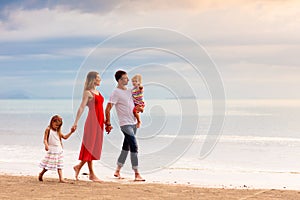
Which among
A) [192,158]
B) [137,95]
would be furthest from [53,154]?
[192,158]

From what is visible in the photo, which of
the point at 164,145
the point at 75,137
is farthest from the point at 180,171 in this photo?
the point at 75,137

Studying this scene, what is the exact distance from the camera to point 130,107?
929cm

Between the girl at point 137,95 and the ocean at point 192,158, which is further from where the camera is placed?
the ocean at point 192,158

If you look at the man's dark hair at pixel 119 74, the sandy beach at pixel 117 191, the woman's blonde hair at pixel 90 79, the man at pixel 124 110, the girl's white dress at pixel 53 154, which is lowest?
the sandy beach at pixel 117 191

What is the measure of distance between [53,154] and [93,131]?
791 millimetres

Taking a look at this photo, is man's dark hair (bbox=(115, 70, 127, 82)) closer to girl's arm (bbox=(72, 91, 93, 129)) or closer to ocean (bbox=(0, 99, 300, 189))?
girl's arm (bbox=(72, 91, 93, 129))

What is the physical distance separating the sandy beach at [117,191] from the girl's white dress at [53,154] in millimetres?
290

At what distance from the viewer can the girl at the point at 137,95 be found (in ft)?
30.5

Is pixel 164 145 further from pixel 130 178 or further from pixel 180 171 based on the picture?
pixel 130 178

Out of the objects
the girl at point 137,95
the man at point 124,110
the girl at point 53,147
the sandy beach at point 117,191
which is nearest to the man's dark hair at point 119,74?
the man at point 124,110

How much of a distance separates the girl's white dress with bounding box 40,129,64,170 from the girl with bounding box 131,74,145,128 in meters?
1.43

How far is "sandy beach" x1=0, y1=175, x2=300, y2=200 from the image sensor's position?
7.78m

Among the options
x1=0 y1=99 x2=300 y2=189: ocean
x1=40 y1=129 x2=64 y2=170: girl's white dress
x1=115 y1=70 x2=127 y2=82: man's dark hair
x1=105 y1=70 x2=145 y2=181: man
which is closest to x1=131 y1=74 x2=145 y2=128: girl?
x1=105 y1=70 x2=145 y2=181: man

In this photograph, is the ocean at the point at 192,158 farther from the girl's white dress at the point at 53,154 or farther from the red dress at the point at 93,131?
the girl's white dress at the point at 53,154
